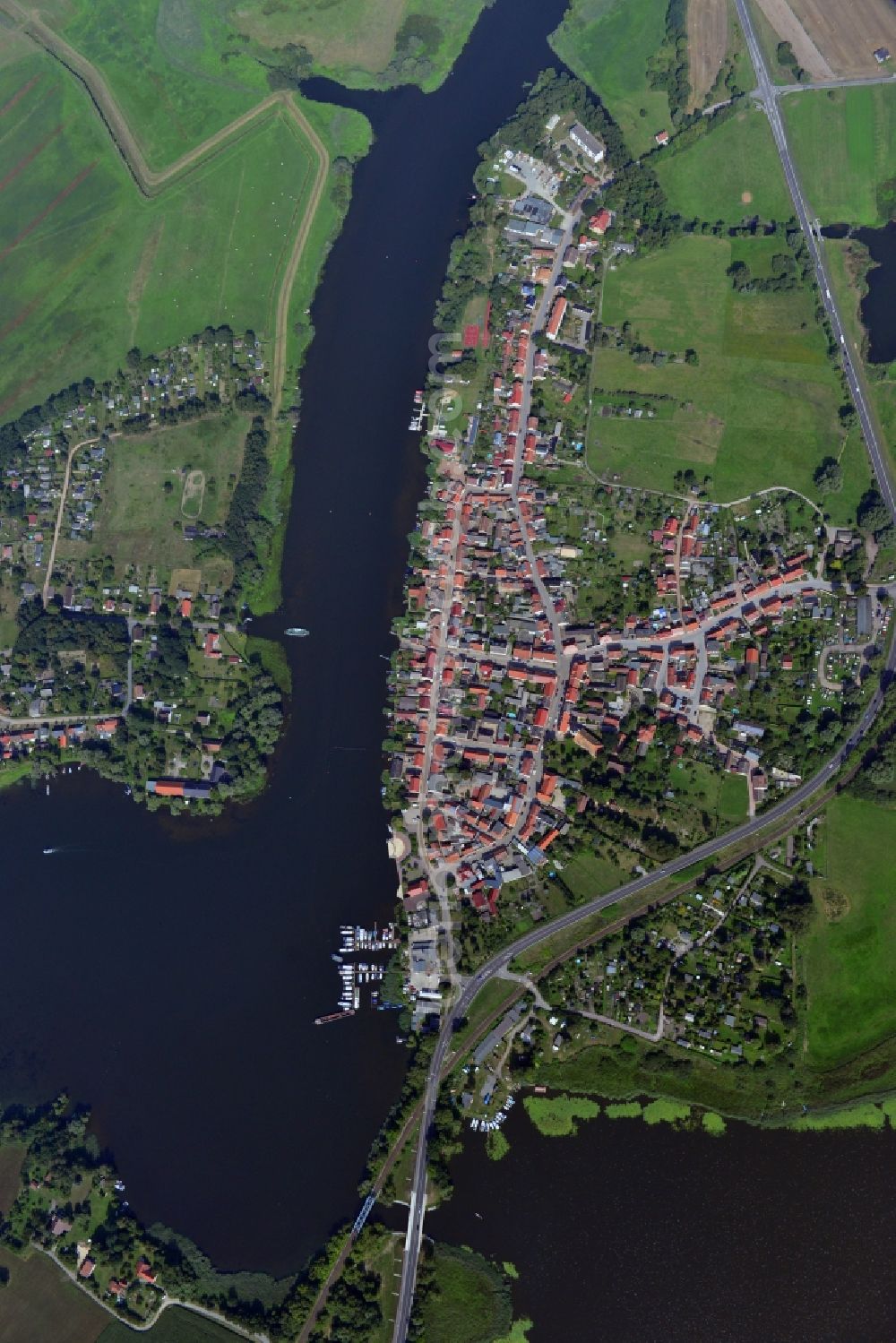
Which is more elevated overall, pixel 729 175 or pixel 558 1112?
pixel 729 175

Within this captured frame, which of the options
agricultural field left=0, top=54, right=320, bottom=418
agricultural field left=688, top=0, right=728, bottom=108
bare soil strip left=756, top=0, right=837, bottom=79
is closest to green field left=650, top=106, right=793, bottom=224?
agricultural field left=688, top=0, right=728, bottom=108

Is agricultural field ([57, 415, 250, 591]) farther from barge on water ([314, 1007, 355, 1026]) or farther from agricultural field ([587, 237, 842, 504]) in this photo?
barge on water ([314, 1007, 355, 1026])

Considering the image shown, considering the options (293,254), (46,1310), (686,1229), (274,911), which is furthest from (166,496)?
(686,1229)

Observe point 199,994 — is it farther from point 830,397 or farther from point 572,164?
point 572,164

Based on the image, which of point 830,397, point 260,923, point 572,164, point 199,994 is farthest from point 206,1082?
point 572,164

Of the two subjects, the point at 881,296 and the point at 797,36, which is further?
the point at 797,36

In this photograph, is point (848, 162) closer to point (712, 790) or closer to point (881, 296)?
point (881, 296)
